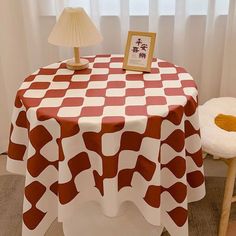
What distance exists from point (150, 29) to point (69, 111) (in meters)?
0.91

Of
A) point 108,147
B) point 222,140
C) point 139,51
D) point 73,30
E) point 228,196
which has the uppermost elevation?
point 73,30

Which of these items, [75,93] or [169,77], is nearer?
[75,93]

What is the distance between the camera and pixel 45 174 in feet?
4.54

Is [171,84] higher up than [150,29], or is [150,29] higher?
[150,29]

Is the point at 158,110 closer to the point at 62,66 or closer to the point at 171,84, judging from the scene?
the point at 171,84

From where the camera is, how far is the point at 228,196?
1670 mm

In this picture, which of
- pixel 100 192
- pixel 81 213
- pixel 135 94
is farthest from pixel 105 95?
pixel 81 213

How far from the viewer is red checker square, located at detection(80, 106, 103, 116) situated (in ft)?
4.25

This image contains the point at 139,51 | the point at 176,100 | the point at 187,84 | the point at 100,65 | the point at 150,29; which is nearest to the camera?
the point at 176,100

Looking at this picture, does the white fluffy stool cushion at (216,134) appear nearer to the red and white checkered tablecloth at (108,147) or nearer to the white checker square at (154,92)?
the red and white checkered tablecloth at (108,147)

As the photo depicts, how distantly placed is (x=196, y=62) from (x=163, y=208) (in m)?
0.99

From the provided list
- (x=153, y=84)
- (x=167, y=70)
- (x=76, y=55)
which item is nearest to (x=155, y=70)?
(x=167, y=70)

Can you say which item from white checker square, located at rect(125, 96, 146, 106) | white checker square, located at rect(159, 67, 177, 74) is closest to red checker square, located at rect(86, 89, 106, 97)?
white checker square, located at rect(125, 96, 146, 106)

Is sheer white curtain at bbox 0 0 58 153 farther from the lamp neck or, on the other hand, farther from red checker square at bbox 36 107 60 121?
red checker square at bbox 36 107 60 121
